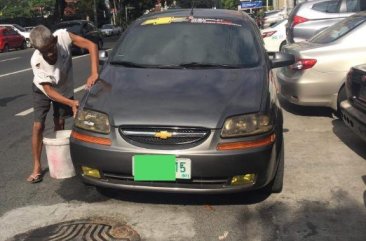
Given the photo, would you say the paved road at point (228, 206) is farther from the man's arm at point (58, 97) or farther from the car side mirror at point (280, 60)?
the car side mirror at point (280, 60)

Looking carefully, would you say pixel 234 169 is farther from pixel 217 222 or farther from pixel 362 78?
pixel 362 78

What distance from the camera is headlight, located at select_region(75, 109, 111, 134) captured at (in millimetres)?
3871

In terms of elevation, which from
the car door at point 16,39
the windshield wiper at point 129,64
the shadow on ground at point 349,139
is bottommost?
the car door at point 16,39

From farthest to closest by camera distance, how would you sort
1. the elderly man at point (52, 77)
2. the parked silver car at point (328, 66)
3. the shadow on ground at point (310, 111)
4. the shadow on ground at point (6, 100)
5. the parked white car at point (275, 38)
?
the parked white car at point (275, 38) < the shadow on ground at point (6, 100) < the shadow on ground at point (310, 111) < the parked silver car at point (328, 66) < the elderly man at point (52, 77)

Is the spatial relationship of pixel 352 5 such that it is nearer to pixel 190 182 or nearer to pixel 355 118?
pixel 355 118

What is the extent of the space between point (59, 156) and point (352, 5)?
8.64 metres

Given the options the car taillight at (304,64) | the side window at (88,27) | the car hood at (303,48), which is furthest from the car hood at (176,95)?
the side window at (88,27)

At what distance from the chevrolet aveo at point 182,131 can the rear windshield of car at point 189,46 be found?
0.15 metres

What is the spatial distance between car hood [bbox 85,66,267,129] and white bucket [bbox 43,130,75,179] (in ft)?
2.27

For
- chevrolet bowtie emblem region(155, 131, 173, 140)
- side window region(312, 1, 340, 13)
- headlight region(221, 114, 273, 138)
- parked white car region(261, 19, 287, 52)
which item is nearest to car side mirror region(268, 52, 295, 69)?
headlight region(221, 114, 273, 138)

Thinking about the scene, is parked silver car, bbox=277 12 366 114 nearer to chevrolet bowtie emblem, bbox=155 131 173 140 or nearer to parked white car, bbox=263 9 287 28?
chevrolet bowtie emblem, bbox=155 131 173 140

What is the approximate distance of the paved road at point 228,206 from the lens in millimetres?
3693

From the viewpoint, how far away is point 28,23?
48844mm

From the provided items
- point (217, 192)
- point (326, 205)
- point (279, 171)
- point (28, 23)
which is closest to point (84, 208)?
point (217, 192)
